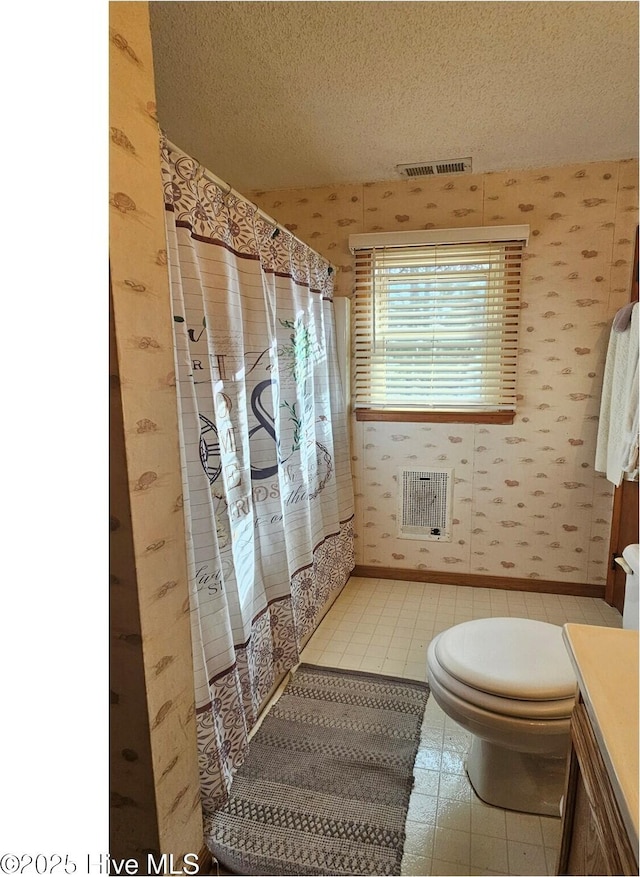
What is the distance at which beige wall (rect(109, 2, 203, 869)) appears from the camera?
87cm

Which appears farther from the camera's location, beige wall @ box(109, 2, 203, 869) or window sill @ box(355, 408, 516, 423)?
window sill @ box(355, 408, 516, 423)

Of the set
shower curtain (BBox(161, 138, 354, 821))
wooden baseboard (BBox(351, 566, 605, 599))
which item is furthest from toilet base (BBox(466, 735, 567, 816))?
wooden baseboard (BBox(351, 566, 605, 599))

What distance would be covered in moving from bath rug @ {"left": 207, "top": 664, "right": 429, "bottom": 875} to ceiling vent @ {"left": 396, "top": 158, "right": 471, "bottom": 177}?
239cm

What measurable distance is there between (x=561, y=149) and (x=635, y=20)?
0.85m

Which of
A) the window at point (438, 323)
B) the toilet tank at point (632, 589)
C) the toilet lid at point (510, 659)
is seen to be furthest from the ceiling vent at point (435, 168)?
the toilet lid at point (510, 659)

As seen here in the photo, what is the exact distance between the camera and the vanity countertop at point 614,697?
55 centimetres

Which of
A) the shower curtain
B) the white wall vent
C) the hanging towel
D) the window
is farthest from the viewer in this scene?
the white wall vent

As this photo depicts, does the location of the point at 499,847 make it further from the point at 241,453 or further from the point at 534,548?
the point at 534,548

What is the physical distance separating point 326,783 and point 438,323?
7.00 ft

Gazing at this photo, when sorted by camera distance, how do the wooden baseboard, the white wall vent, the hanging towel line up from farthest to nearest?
1. the white wall vent
2. the wooden baseboard
3. the hanging towel

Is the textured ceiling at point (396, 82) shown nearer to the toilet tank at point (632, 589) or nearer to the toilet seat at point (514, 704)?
the toilet tank at point (632, 589)

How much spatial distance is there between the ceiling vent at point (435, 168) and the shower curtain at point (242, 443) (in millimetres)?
703

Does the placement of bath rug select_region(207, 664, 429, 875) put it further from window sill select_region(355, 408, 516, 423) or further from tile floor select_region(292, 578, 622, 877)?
window sill select_region(355, 408, 516, 423)
